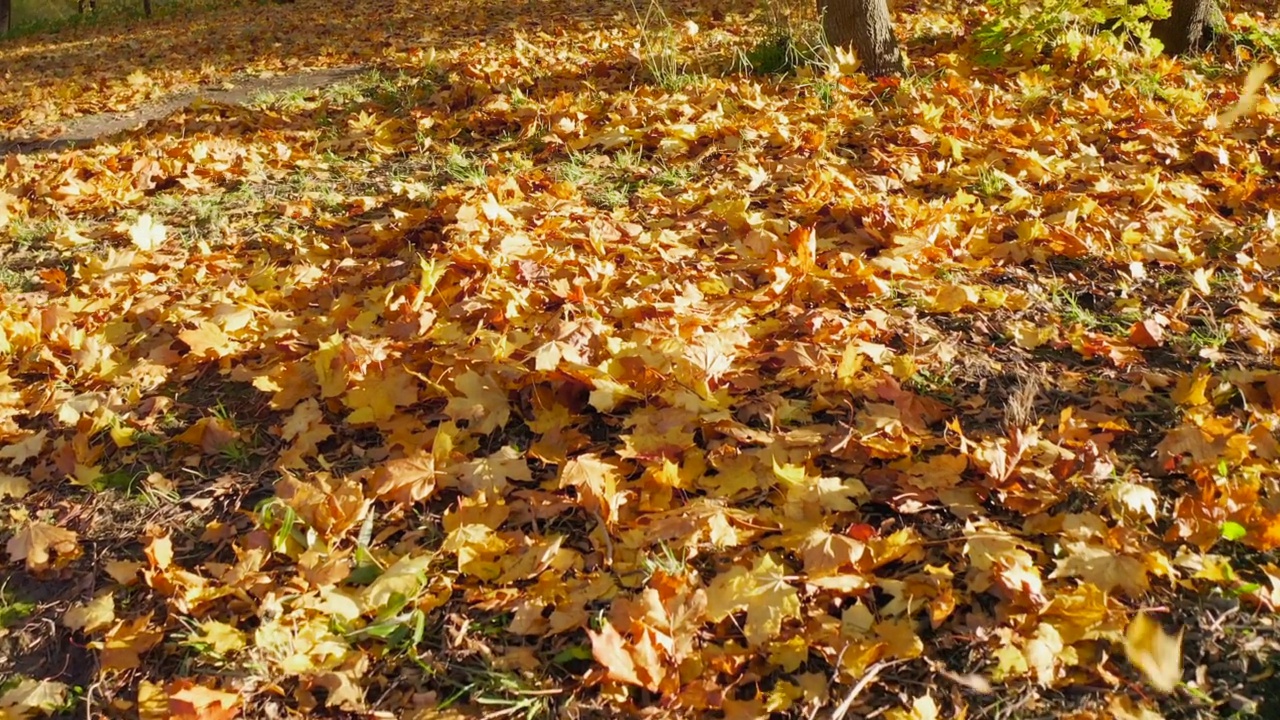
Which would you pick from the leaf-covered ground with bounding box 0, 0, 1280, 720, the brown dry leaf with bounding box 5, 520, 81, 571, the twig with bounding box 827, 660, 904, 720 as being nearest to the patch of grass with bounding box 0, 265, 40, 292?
the leaf-covered ground with bounding box 0, 0, 1280, 720

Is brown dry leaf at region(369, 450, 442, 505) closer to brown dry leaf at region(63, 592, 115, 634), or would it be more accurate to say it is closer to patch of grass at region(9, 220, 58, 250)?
brown dry leaf at region(63, 592, 115, 634)

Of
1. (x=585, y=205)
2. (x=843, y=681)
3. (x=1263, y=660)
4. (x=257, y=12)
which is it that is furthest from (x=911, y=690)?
(x=257, y=12)

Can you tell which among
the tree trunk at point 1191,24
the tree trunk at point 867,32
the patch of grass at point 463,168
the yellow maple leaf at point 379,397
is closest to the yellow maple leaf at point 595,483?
the yellow maple leaf at point 379,397

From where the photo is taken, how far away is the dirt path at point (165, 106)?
5667mm

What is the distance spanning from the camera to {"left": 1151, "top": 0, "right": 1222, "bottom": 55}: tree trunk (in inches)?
213

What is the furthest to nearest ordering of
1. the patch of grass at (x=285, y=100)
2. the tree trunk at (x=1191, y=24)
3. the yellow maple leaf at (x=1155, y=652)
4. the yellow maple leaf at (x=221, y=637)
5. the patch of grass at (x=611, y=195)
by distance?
the patch of grass at (x=285, y=100) → the tree trunk at (x=1191, y=24) → the patch of grass at (x=611, y=195) → the yellow maple leaf at (x=221, y=637) → the yellow maple leaf at (x=1155, y=652)

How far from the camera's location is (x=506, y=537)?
203cm

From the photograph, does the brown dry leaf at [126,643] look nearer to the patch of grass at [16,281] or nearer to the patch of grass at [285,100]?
the patch of grass at [16,281]

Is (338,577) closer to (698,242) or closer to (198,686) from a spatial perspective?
(198,686)

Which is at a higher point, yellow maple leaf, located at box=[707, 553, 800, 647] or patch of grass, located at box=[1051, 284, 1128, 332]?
patch of grass, located at box=[1051, 284, 1128, 332]

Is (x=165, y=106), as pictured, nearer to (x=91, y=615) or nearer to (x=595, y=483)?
(x=91, y=615)

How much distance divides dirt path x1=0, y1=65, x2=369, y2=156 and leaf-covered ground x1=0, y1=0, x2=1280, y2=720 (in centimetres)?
140

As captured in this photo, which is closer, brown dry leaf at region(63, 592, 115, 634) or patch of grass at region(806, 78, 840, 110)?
brown dry leaf at region(63, 592, 115, 634)

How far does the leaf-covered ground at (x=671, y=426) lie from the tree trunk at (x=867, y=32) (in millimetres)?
870
